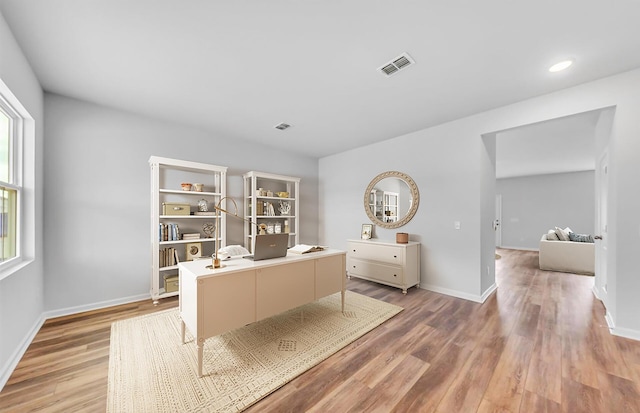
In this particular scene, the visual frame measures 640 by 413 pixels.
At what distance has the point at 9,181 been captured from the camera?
2150 millimetres

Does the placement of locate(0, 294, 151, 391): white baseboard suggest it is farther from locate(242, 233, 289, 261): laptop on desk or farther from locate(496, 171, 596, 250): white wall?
locate(496, 171, 596, 250): white wall

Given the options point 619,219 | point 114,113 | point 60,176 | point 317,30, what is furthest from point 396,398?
point 114,113

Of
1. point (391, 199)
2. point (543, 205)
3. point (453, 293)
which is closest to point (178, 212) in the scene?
point (391, 199)

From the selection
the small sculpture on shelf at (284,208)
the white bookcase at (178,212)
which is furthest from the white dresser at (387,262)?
the white bookcase at (178,212)

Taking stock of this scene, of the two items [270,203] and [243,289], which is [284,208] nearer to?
[270,203]

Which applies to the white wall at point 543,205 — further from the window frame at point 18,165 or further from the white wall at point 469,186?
the window frame at point 18,165

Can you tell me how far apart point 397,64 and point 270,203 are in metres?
3.12

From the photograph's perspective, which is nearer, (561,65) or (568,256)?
(561,65)

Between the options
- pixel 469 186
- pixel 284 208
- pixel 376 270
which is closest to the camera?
pixel 469 186

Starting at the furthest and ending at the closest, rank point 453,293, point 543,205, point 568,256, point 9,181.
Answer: point 543,205 < point 568,256 < point 453,293 < point 9,181

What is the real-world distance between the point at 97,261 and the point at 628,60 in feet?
19.3

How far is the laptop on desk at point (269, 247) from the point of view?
7.13ft

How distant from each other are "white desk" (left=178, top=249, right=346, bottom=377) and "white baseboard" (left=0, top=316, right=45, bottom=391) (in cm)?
110

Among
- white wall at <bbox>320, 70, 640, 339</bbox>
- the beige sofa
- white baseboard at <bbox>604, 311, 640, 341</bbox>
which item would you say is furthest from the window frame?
the beige sofa
